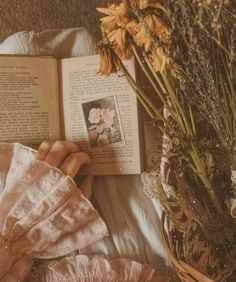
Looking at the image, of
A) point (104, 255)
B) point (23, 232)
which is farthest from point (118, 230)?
point (23, 232)

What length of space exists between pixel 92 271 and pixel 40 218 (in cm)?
13

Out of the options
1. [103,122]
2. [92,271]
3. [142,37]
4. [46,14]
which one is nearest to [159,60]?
[142,37]

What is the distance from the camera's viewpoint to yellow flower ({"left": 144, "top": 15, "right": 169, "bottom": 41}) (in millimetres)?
658

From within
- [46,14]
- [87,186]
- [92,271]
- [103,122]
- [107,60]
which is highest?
[46,14]

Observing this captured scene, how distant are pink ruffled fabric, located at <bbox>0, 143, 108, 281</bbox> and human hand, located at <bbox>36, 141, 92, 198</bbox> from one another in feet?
0.05

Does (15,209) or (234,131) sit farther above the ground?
(234,131)

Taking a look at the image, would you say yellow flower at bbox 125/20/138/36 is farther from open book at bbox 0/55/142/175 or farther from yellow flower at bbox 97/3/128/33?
open book at bbox 0/55/142/175

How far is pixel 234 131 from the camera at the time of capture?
680 mm

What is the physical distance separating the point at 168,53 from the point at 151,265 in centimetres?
43

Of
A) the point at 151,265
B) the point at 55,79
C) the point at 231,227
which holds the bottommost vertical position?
the point at 151,265

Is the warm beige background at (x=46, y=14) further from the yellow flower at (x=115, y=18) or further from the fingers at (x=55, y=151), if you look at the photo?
the yellow flower at (x=115, y=18)

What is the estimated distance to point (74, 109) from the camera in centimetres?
96

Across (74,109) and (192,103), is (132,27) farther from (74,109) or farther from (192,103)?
(74,109)

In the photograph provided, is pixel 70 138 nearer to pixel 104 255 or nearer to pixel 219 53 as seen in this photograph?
pixel 104 255
